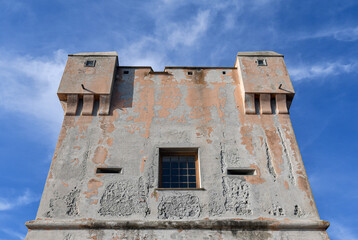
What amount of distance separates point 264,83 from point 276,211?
15.0ft

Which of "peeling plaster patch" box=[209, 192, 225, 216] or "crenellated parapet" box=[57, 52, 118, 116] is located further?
"crenellated parapet" box=[57, 52, 118, 116]

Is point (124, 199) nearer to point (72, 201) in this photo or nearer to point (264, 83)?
point (72, 201)

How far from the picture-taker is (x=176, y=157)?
36.1 feet

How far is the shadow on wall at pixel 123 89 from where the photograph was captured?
12.0 m

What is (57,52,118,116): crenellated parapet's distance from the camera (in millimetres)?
11719

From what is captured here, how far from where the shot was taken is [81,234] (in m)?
8.95

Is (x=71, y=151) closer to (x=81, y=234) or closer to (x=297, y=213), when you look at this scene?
(x=81, y=234)

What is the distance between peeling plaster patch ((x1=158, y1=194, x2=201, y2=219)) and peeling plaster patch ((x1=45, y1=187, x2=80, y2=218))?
86.6 inches

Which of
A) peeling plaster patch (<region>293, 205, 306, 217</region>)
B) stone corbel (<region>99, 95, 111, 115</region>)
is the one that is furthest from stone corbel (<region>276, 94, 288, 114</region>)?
stone corbel (<region>99, 95, 111, 115</region>)

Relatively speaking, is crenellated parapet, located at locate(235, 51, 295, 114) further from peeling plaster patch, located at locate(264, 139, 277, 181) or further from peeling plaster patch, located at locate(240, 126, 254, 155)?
peeling plaster patch, located at locate(264, 139, 277, 181)

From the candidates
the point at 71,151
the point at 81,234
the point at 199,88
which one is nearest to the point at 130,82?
the point at 199,88

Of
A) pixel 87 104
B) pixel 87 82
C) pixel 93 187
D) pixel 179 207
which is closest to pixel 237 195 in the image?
pixel 179 207

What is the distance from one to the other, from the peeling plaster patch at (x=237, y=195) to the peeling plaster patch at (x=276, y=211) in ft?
1.80

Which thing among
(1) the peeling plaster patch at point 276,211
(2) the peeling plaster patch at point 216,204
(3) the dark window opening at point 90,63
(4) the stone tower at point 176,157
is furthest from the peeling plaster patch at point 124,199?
(3) the dark window opening at point 90,63
